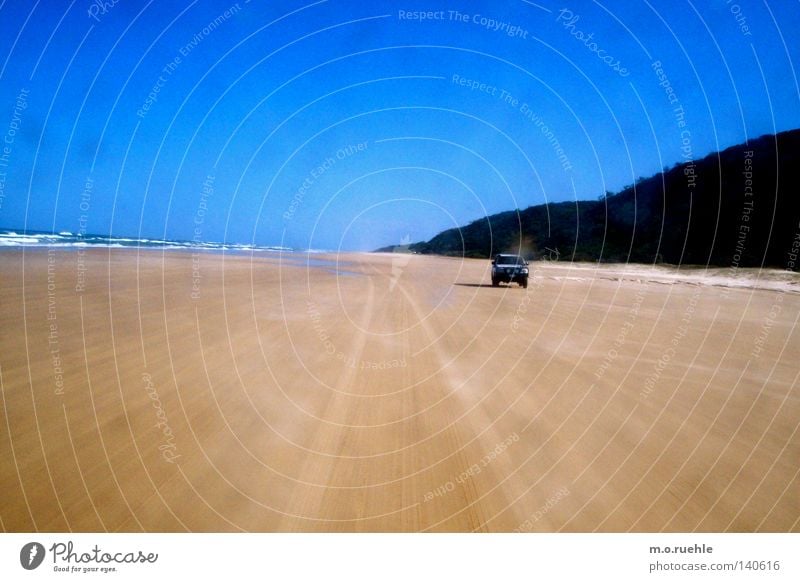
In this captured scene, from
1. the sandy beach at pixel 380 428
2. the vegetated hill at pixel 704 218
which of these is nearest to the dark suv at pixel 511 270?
the vegetated hill at pixel 704 218

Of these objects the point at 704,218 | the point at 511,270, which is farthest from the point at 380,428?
the point at 704,218

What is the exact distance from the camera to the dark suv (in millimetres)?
25922

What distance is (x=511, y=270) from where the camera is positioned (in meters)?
26.0

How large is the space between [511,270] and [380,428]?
871 inches

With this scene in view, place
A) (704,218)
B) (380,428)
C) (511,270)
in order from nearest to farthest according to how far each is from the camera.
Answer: (380,428)
(511,270)
(704,218)

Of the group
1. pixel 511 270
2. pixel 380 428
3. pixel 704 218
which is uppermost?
pixel 704 218

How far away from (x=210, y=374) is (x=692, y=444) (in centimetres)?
589

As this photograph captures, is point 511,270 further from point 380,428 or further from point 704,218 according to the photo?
point 704,218

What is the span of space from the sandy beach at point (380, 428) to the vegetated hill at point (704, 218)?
A: 18.6 m

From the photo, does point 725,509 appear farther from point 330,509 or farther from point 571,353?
point 571,353

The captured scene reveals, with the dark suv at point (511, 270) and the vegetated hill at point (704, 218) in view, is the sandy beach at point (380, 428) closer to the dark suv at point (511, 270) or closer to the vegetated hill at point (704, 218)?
the dark suv at point (511, 270)

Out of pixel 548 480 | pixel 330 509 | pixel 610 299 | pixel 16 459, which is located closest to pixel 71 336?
pixel 16 459

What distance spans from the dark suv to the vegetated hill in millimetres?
2621

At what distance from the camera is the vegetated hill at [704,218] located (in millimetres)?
40156
